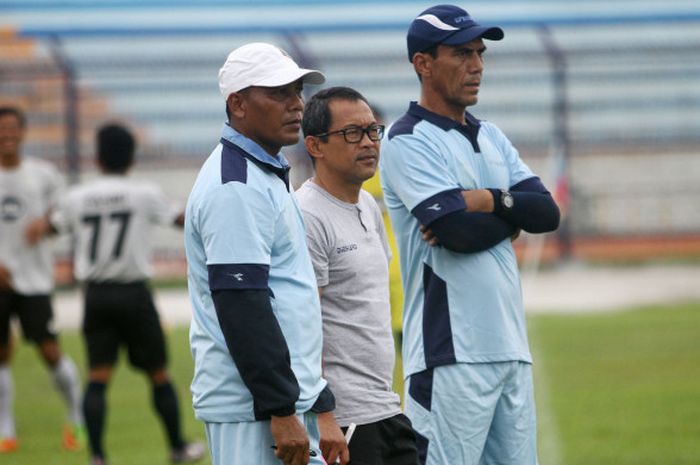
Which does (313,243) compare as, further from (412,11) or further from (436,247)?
(412,11)

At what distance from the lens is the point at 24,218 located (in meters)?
11.5

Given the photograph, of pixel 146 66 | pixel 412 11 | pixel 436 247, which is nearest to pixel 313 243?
pixel 436 247

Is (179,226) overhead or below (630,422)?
overhead

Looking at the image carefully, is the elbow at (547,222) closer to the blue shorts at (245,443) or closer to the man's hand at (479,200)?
the man's hand at (479,200)

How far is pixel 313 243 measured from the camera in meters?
5.65

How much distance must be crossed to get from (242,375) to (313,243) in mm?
975

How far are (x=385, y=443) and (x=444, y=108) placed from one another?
1.48 metres

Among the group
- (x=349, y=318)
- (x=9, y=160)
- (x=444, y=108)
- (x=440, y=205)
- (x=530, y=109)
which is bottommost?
(x=530, y=109)

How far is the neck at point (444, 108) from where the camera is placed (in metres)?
6.26

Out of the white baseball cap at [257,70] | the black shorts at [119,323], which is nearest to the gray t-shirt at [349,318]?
the white baseball cap at [257,70]

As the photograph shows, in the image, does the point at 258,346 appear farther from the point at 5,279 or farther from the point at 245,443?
the point at 5,279

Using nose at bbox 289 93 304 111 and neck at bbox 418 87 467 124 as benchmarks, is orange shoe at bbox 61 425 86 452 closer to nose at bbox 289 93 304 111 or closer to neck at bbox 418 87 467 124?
neck at bbox 418 87 467 124

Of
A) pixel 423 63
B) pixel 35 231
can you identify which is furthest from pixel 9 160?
pixel 423 63

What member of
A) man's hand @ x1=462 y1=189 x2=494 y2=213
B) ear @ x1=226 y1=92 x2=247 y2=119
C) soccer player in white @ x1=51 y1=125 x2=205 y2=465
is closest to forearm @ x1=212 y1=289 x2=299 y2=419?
ear @ x1=226 y1=92 x2=247 y2=119
